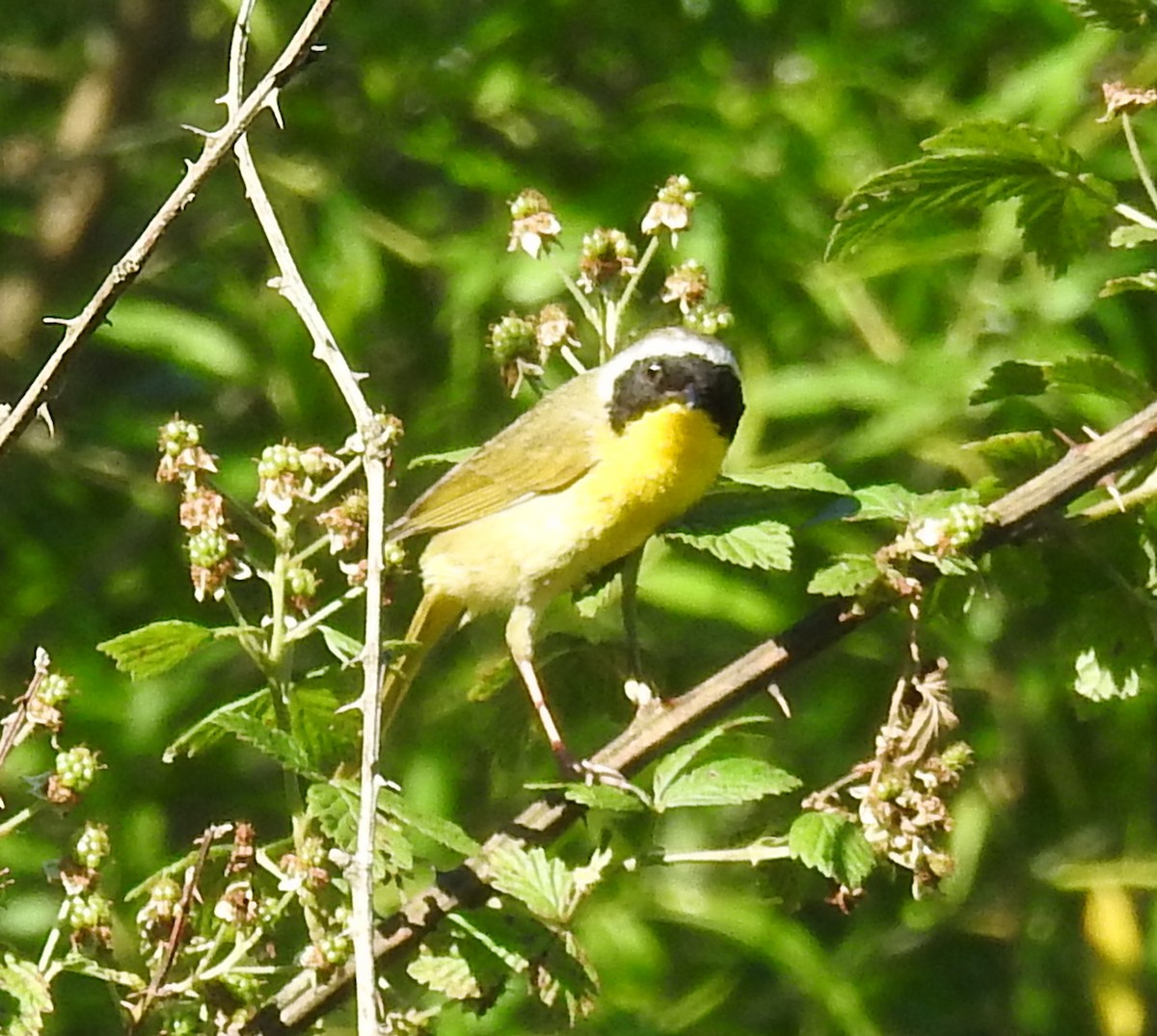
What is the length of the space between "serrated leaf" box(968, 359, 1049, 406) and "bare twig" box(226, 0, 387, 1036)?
2.75ft

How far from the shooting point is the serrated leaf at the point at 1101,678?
93.0 inches

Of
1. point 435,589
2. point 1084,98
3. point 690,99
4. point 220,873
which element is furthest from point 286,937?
point 1084,98

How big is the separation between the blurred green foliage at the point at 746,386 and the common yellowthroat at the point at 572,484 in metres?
0.16

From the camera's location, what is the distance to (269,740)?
1.92 metres

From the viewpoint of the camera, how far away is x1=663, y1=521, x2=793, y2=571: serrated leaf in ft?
7.45

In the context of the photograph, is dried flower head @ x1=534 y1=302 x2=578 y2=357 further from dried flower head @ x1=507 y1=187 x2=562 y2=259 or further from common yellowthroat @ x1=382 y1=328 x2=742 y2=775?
common yellowthroat @ x1=382 y1=328 x2=742 y2=775

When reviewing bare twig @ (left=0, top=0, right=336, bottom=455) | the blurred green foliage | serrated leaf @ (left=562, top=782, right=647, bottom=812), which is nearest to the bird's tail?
the blurred green foliage

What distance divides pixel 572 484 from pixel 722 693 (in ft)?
4.00

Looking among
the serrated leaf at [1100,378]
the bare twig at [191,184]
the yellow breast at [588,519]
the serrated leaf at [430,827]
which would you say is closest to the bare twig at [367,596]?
the bare twig at [191,184]

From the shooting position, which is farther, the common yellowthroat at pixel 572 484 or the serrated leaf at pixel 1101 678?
the common yellowthroat at pixel 572 484

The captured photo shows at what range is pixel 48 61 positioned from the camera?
4914 millimetres

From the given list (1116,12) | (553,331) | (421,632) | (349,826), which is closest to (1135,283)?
(1116,12)

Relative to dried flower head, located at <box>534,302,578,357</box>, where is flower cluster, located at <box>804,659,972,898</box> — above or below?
below

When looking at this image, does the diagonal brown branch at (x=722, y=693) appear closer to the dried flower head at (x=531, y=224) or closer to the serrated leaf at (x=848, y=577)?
the serrated leaf at (x=848, y=577)
